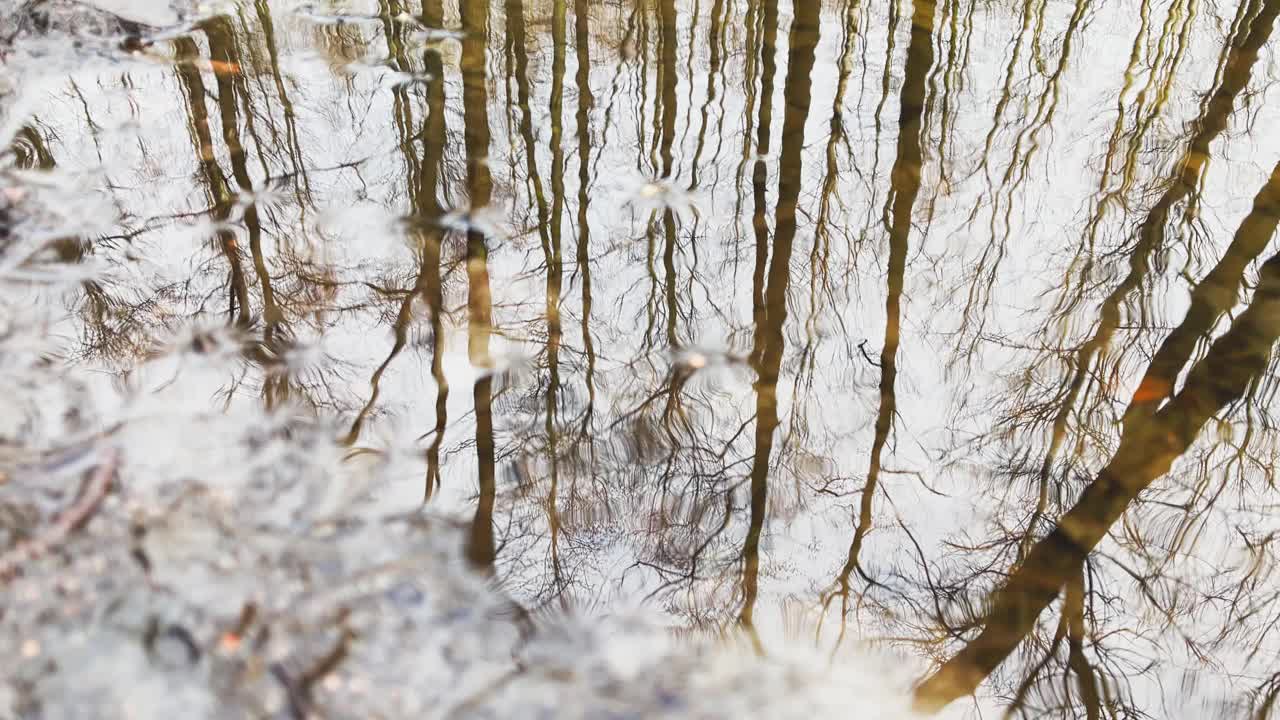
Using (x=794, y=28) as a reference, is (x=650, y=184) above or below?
below

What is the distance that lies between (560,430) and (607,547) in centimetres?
50

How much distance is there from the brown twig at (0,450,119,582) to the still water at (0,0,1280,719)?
480mm

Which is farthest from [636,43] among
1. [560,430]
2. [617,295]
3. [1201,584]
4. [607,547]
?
[1201,584]

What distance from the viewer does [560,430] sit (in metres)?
2.75

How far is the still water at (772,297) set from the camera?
2340mm

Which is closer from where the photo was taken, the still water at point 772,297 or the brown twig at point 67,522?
the brown twig at point 67,522

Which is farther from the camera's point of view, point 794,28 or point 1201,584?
point 794,28

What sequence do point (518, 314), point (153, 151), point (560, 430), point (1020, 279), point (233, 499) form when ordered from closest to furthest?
point (233, 499), point (560, 430), point (518, 314), point (1020, 279), point (153, 151)

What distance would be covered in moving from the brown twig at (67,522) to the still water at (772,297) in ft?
1.58

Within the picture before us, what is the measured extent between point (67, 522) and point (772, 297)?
2.43 m

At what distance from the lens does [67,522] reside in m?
2.18

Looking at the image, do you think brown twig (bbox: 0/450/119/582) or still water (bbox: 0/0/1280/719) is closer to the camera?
brown twig (bbox: 0/450/119/582)

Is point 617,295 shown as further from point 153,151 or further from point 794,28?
point 794,28

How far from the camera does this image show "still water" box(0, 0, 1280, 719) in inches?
92.1
